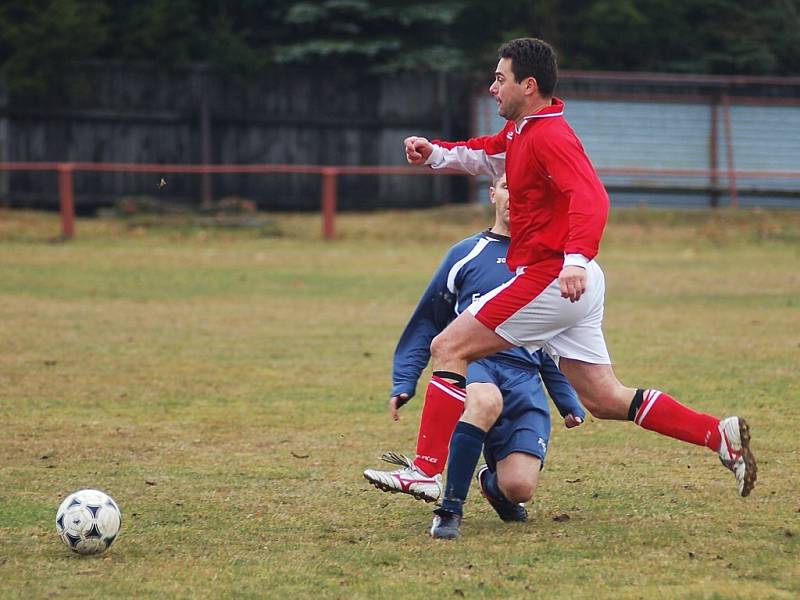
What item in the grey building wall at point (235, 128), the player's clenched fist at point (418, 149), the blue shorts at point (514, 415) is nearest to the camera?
the blue shorts at point (514, 415)

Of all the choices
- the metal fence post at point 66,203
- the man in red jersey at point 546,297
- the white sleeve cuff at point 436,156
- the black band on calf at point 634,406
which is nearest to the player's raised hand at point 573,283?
the man in red jersey at point 546,297

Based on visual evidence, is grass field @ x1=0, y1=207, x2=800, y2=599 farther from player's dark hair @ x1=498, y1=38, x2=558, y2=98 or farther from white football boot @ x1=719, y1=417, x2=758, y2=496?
player's dark hair @ x1=498, y1=38, x2=558, y2=98

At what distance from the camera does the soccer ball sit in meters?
4.91

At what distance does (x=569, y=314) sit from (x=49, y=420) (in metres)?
3.95

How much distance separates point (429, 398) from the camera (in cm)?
537

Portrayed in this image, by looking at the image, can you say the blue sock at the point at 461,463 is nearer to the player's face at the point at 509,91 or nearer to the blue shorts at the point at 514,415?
the blue shorts at the point at 514,415

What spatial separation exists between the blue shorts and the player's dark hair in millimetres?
1266

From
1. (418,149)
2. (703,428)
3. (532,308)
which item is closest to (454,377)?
(532,308)

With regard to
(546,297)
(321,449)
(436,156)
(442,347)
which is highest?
(436,156)

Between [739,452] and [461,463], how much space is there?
111 centimetres

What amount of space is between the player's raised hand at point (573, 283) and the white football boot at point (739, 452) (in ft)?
2.92

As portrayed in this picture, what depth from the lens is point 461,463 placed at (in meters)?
5.28

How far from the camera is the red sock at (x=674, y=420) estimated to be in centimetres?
530

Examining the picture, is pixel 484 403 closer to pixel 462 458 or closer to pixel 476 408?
pixel 476 408
